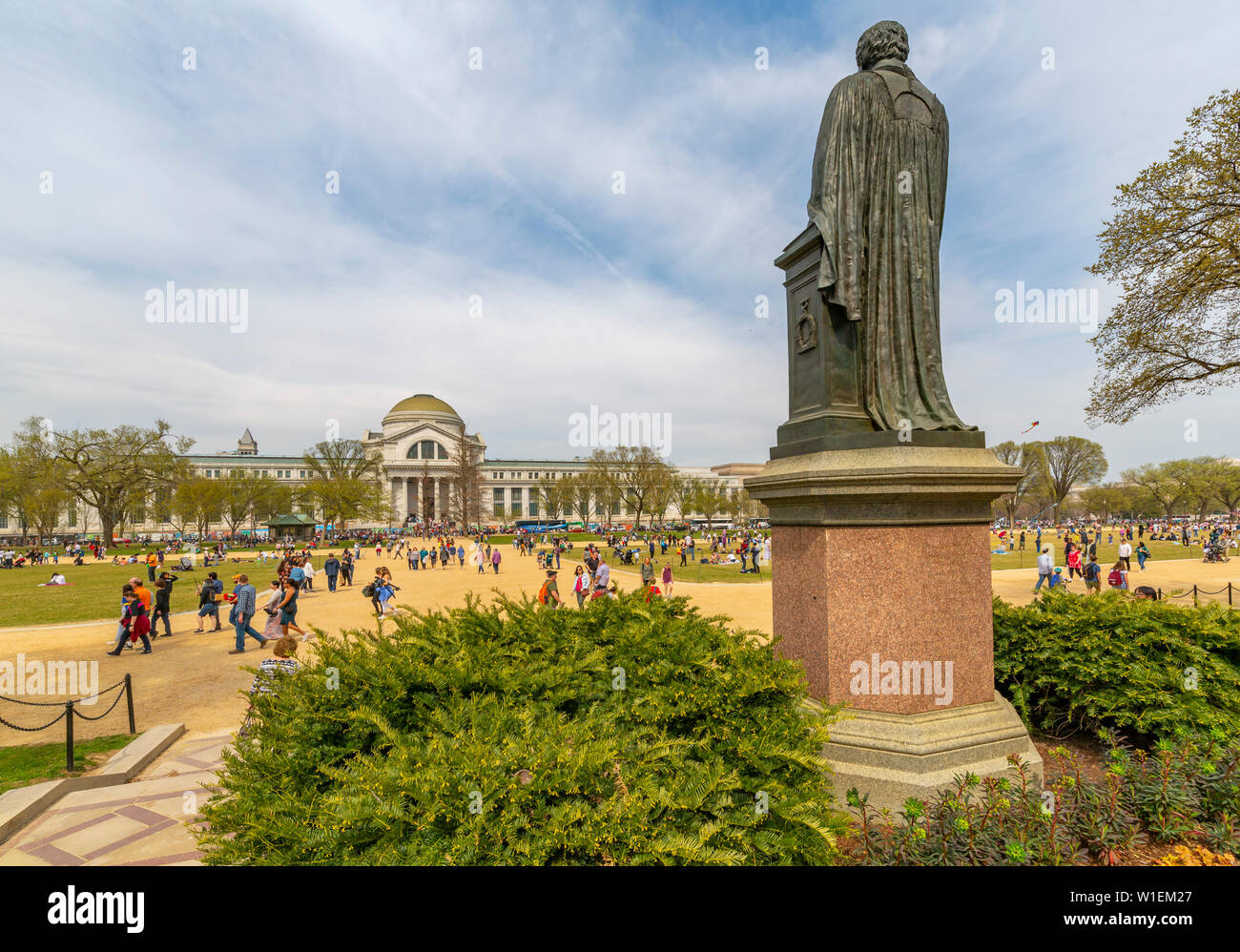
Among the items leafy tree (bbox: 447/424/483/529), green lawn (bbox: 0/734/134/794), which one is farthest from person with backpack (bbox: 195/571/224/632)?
leafy tree (bbox: 447/424/483/529)

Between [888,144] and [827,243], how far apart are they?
104 centimetres

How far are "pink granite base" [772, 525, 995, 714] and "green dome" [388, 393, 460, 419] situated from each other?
405 feet

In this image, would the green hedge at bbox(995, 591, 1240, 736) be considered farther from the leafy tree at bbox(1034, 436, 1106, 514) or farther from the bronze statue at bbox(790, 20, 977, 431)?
the leafy tree at bbox(1034, 436, 1106, 514)

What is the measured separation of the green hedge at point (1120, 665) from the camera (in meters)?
4.61

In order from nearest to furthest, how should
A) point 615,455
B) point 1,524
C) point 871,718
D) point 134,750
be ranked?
point 871,718, point 134,750, point 615,455, point 1,524

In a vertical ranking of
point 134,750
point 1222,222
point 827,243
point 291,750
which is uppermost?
point 1222,222

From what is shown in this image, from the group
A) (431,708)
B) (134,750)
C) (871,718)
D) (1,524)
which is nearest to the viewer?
(431,708)

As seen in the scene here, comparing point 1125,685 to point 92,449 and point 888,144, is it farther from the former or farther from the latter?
point 92,449

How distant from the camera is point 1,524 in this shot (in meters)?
83.4

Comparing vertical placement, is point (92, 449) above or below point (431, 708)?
above

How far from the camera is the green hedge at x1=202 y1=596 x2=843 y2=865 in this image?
2312 mm

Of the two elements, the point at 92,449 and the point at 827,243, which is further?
the point at 92,449

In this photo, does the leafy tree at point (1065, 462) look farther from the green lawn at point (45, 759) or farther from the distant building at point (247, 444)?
the distant building at point (247, 444)
